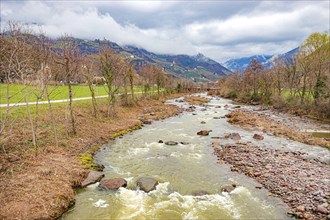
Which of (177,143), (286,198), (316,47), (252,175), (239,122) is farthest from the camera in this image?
(316,47)

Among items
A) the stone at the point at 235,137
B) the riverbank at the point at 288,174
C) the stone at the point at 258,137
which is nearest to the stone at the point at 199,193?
the riverbank at the point at 288,174

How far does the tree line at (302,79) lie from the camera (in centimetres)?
4758

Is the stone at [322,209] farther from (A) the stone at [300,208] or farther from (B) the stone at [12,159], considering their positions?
(B) the stone at [12,159]

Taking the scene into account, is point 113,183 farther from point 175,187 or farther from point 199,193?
→ point 199,193

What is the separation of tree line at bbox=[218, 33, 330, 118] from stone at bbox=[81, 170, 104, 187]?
43.4m

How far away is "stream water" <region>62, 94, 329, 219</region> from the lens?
13095 mm

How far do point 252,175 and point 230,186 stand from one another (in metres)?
3.24

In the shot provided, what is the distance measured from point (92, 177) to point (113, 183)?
6.20 ft

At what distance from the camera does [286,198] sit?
14766 millimetres

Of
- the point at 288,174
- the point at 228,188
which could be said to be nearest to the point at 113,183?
the point at 228,188

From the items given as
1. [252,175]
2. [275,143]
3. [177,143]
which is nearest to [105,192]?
[252,175]

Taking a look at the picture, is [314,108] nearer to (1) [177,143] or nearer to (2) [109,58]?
(1) [177,143]

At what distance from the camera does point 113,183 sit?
16.2 m

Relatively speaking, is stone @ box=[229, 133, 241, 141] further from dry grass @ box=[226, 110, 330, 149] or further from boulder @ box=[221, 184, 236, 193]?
boulder @ box=[221, 184, 236, 193]
